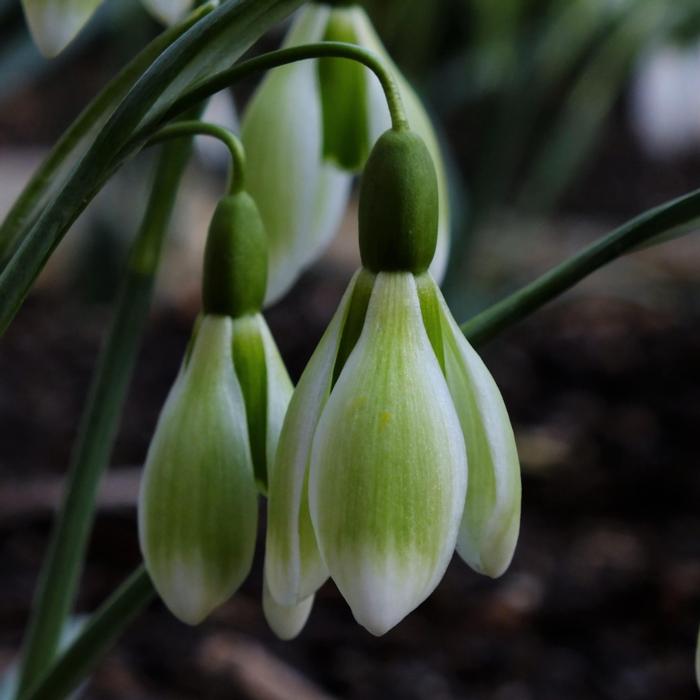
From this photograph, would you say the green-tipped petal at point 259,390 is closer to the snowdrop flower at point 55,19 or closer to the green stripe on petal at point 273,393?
the green stripe on petal at point 273,393

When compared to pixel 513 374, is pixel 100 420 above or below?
above

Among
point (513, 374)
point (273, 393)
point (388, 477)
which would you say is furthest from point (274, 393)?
point (513, 374)

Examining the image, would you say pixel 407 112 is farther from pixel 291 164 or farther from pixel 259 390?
pixel 259 390

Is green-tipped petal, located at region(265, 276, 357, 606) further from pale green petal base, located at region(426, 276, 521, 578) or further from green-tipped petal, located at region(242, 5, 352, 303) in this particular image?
green-tipped petal, located at region(242, 5, 352, 303)

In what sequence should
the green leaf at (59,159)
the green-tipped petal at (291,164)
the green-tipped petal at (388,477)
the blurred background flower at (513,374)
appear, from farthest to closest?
the blurred background flower at (513,374) → the green-tipped petal at (291,164) → the green leaf at (59,159) → the green-tipped petal at (388,477)

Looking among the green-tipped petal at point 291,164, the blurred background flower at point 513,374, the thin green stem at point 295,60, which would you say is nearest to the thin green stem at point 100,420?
the green-tipped petal at point 291,164

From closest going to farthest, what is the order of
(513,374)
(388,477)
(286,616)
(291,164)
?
(388,477)
(286,616)
(291,164)
(513,374)
